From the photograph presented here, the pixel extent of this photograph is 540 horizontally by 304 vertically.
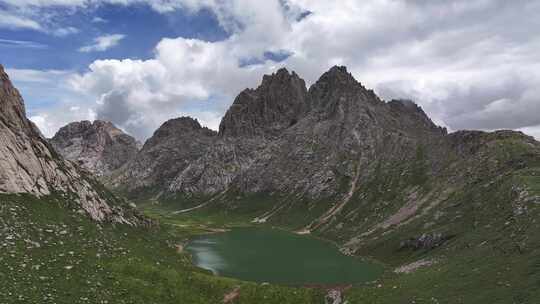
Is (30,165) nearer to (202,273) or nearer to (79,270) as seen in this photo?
(79,270)

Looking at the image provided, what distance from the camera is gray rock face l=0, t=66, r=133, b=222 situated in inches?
2918

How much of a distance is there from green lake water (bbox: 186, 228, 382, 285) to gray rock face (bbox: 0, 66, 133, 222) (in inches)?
1369

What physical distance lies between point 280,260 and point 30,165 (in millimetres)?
72404

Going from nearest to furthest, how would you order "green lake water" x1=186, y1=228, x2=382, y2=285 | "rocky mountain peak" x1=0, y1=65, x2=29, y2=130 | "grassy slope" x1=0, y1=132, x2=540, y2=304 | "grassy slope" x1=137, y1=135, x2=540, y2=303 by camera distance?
"grassy slope" x1=0, y1=132, x2=540, y2=304 < "grassy slope" x1=137, y1=135, x2=540, y2=303 < "rocky mountain peak" x1=0, y1=65, x2=29, y2=130 < "green lake water" x1=186, y1=228, x2=382, y2=285

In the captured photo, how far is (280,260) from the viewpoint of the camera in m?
122

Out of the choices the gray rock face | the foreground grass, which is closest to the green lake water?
the foreground grass

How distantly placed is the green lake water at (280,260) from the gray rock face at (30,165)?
34.8 metres

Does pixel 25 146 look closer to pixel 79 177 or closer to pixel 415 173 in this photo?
pixel 79 177

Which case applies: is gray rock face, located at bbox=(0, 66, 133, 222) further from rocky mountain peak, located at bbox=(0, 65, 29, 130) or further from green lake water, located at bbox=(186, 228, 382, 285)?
green lake water, located at bbox=(186, 228, 382, 285)

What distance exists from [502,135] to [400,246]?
10014cm

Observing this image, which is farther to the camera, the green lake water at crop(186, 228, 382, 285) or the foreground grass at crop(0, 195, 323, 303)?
the green lake water at crop(186, 228, 382, 285)

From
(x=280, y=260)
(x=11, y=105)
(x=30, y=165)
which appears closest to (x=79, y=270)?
(x=30, y=165)

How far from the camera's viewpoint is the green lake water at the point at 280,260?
9768cm

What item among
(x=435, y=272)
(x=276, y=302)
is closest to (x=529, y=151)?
(x=435, y=272)
